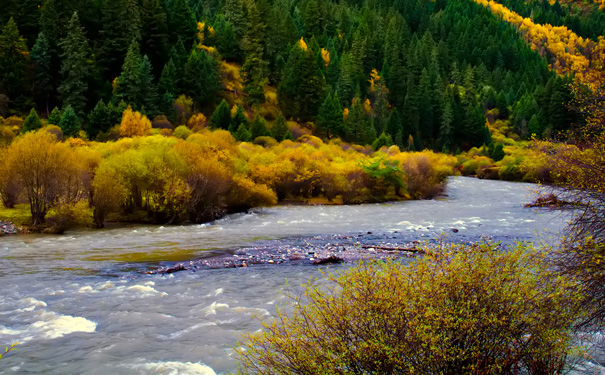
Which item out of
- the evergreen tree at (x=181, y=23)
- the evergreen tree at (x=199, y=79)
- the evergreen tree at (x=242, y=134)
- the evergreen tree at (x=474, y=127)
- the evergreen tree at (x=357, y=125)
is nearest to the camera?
the evergreen tree at (x=242, y=134)

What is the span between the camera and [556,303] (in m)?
7.08

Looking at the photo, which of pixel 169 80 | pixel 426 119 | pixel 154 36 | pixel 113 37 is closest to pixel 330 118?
pixel 169 80

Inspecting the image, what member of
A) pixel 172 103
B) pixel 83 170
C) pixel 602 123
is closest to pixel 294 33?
pixel 172 103

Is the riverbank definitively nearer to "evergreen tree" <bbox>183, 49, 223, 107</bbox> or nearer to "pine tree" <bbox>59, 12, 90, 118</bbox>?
"pine tree" <bbox>59, 12, 90, 118</bbox>

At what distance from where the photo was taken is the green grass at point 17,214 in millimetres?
27031

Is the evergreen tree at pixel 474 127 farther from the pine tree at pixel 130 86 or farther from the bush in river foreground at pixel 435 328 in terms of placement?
the bush in river foreground at pixel 435 328

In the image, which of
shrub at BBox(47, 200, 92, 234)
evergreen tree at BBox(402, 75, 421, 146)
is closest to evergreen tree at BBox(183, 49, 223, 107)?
shrub at BBox(47, 200, 92, 234)

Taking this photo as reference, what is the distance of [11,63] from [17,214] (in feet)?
135

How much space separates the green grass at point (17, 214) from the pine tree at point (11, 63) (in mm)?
36525

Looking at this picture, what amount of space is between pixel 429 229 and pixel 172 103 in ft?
152

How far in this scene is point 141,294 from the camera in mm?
14562

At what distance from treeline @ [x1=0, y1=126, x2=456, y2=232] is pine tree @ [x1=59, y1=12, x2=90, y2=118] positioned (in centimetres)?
1218

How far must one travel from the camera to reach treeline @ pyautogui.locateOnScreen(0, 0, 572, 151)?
6091cm

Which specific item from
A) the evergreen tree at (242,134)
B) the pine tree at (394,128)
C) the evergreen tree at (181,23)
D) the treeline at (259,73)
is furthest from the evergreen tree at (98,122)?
the pine tree at (394,128)
